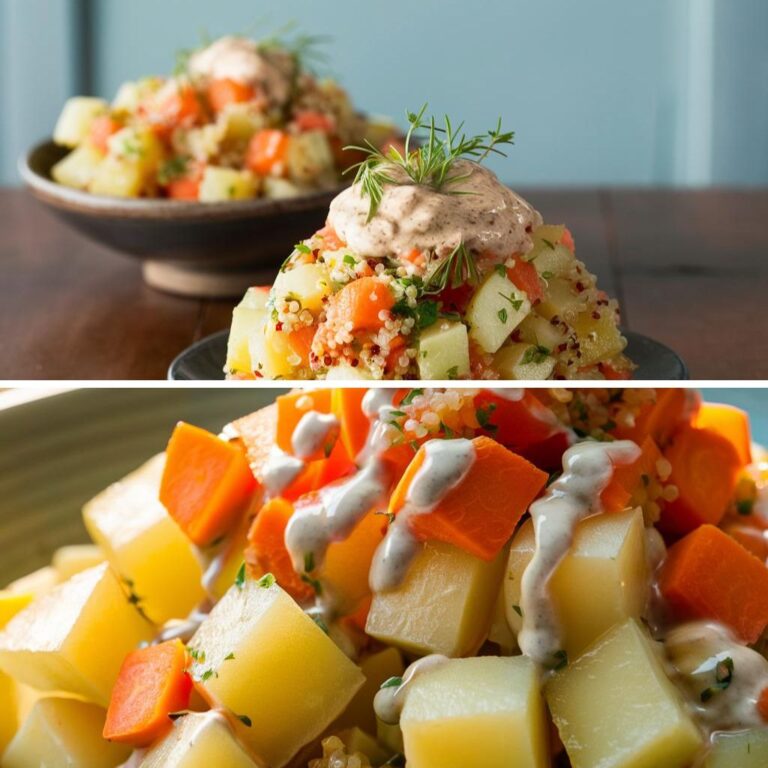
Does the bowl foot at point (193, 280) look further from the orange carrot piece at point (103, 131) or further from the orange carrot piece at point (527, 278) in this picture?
the orange carrot piece at point (527, 278)

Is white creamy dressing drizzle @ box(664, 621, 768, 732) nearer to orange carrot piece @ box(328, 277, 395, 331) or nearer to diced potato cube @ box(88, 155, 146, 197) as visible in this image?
orange carrot piece @ box(328, 277, 395, 331)

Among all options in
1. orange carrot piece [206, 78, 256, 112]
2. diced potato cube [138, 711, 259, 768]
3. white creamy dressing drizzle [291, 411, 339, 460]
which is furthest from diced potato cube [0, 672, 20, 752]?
orange carrot piece [206, 78, 256, 112]

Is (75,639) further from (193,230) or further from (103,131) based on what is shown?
(103,131)

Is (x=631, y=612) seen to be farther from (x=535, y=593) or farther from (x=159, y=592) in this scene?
(x=159, y=592)

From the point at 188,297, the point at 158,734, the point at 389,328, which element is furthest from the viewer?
the point at 188,297

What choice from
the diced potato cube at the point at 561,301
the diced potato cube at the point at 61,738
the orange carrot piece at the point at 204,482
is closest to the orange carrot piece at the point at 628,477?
the diced potato cube at the point at 561,301

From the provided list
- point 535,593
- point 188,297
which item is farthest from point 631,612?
point 188,297

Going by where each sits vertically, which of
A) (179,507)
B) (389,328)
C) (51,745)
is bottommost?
(51,745)
